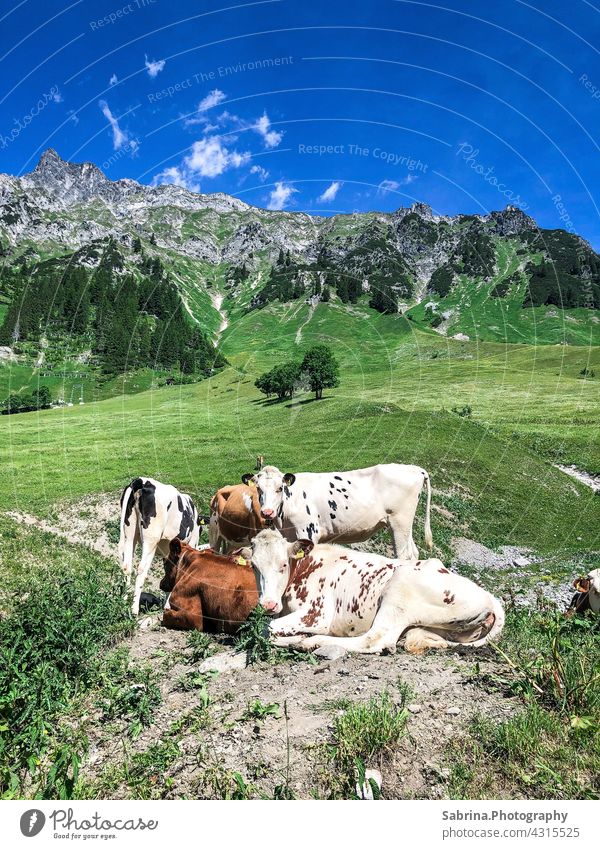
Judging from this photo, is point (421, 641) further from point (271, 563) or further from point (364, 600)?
point (271, 563)

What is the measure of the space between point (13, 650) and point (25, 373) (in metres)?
192

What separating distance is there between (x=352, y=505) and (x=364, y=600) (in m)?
6.58

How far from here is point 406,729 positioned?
216 inches

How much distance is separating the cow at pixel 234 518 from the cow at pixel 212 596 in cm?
490

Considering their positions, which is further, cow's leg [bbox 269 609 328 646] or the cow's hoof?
cow's leg [bbox 269 609 328 646]

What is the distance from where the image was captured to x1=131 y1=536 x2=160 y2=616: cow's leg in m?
12.6

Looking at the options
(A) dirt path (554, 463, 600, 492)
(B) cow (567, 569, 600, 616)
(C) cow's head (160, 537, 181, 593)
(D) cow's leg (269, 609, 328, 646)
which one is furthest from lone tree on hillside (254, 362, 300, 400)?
(D) cow's leg (269, 609, 328, 646)

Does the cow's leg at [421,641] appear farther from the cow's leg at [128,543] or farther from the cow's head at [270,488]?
the cow's leg at [128,543]

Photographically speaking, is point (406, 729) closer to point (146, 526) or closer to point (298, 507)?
point (298, 507)

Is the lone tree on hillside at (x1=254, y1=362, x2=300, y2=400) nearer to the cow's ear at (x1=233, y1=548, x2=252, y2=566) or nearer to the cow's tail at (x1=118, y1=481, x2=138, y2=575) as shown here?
the cow's tail at (x1=118, y1=481, x2=138, y2=575)

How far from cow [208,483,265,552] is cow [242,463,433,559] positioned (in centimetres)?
153

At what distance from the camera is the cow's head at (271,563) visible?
9.23m

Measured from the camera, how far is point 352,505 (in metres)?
15.6

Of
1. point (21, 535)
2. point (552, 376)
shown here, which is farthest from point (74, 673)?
point (552, 376)
